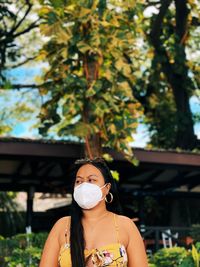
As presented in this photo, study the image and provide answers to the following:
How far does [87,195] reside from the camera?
294 centimetres

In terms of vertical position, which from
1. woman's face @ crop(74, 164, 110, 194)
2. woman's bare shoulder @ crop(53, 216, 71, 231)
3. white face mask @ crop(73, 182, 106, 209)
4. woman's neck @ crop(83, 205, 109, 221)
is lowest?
woman's bare shoulder @ crop(53, 216, 71, 231)

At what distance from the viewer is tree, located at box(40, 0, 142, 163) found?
9980 millimetres

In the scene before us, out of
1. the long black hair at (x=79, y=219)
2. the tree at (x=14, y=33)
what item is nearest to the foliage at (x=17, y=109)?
the tree at (x=14, y=33)

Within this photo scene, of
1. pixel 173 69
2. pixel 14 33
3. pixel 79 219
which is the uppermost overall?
pixel 14 33

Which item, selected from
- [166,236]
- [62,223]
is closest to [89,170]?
[62,223]

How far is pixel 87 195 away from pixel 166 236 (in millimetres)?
9651

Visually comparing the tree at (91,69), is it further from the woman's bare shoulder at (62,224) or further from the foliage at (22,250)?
the woman's bare shoulder at (62,224)

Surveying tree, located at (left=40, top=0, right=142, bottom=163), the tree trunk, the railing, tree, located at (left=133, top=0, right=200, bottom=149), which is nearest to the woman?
tree, located at (left=40, top=0, right=142, bottom=163)

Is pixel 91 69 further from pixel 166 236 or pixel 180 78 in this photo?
pixel 180 78

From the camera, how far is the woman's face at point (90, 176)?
10.2ft

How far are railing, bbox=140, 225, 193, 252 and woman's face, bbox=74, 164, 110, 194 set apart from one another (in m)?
8.84

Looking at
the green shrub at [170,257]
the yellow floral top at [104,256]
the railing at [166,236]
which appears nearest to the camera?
the yellow floral top at [104,256]

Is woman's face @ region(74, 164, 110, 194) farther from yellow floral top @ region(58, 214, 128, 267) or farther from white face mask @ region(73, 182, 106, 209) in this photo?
yellow floral top @ region(58, 214, 128, 267)

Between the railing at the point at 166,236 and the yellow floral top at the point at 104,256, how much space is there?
29.5ft
